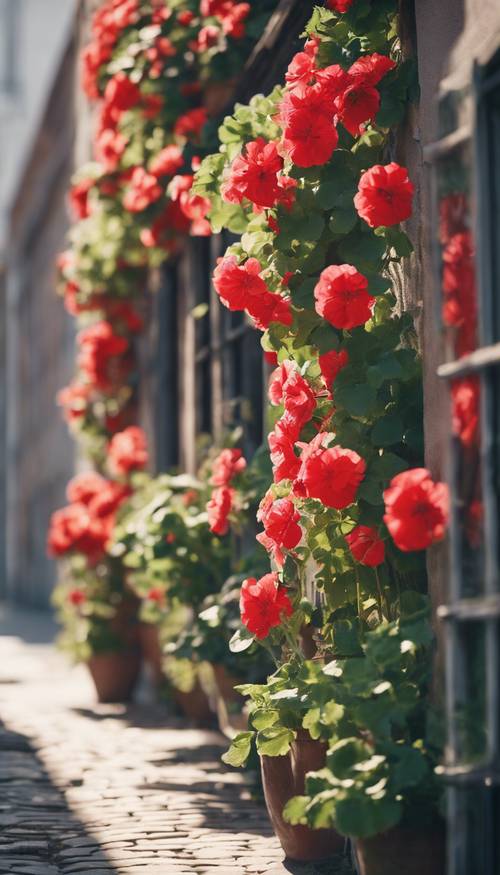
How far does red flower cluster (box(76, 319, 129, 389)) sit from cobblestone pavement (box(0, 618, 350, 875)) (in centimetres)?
251

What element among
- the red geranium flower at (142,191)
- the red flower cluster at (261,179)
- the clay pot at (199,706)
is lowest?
the clay pot at (199,706)

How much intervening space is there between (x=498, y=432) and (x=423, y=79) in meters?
1.48

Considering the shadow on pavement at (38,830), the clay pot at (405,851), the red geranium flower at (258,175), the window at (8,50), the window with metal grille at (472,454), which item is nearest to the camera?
the window with metal grille at (472,454)

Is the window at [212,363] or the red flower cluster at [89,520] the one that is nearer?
the window at [212,363]

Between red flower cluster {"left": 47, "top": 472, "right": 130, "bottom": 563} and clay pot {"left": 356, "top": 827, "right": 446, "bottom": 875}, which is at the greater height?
red flower cluster {"left": 47, "top": 472, "right": 130, "bottom": 563}

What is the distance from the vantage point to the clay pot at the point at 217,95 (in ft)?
27.5

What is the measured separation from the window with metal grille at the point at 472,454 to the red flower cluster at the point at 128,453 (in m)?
6.54

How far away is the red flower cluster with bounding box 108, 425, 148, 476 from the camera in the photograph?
10.4m

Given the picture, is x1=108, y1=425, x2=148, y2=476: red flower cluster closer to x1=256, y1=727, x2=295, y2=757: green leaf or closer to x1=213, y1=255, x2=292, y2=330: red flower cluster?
x1=213, y1=255, x2=292, y2=330: red flower cluster

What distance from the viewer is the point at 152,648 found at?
10.2 m

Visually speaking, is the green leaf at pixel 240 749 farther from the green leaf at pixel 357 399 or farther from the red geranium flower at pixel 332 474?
the green leaf at pixel 357 399

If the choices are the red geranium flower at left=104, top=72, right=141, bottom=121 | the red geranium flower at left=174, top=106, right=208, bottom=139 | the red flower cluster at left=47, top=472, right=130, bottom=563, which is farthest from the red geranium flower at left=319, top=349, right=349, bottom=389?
the red flower cluster at left=47, top=472, right=130, bottom=563

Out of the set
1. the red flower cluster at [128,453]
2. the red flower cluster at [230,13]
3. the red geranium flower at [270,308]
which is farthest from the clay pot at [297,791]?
the red flower cluster at [128,453]

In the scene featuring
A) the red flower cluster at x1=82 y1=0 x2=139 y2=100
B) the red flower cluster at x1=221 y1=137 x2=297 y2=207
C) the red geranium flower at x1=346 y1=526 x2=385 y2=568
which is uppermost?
the red flower cluster at x1=82 y1=0 x2=139 y2=100
